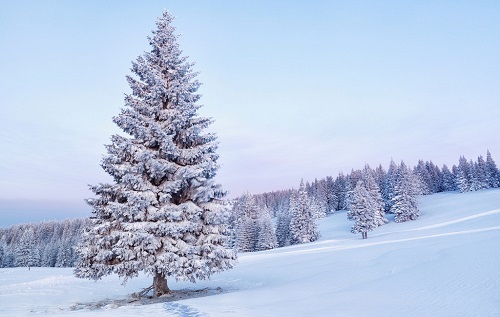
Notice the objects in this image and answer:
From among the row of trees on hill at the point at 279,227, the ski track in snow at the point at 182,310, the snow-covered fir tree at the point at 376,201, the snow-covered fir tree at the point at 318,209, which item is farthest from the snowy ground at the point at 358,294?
the snow-covered fir tree at the point at 318,209

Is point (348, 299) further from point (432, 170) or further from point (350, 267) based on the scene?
point (432, 170)

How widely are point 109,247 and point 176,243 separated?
266 cm

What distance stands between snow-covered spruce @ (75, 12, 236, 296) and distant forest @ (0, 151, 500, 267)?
2975 cm

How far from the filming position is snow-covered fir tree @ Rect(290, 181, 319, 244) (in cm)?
6319

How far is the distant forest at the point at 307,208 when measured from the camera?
6525cm

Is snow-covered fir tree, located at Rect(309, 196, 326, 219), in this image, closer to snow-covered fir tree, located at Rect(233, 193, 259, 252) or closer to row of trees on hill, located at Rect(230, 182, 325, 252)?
row of trees on hill, located at Rect(230, 182, 325, 252)

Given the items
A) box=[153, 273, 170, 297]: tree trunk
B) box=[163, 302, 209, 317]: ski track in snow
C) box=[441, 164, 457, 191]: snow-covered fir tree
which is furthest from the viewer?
box=[441, 164, 457, 191]: snow-covered fir tree

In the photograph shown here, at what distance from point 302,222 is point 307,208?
9.17 feet

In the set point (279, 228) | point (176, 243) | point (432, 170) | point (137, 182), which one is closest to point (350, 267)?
point (176, 243)

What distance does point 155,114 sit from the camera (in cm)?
1522

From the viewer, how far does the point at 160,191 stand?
14.2 metres

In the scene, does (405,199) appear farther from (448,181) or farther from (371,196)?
(448,181)

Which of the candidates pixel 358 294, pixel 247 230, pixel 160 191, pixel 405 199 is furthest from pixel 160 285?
pixel 405 199

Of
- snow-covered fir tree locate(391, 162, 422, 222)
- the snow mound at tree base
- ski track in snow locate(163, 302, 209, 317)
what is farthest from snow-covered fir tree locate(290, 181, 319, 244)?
ski track in snow locate(163, 302, 209, 317)
